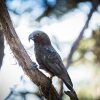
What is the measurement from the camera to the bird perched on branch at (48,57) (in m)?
2.46

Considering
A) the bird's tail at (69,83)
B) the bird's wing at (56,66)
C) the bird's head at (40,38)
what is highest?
the bird's head at (40,38)

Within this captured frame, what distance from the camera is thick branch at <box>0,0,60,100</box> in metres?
2.47

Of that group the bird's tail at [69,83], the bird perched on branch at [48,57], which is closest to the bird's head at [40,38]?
the bird perched on branch at [48,57]

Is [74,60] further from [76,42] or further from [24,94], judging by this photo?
[24,94]

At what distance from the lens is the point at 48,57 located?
2477mm

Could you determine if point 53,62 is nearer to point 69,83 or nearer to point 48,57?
point 48,57

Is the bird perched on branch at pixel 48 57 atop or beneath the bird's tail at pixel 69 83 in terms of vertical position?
atop

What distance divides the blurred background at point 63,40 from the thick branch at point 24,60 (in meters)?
0.04

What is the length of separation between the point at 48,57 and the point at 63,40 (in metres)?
0.18

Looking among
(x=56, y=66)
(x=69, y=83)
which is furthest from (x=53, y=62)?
(x=69, y=83)

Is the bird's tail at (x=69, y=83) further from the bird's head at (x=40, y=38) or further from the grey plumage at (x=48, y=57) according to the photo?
the bird's head at (x=40, y=38)

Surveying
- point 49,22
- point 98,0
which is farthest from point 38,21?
point 98,0

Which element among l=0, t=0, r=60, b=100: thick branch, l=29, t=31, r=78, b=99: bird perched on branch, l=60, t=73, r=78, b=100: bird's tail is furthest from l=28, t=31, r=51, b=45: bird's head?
l=60, t=73, r=78, b=100: bird's tail

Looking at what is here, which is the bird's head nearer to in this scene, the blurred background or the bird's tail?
the blurred background
